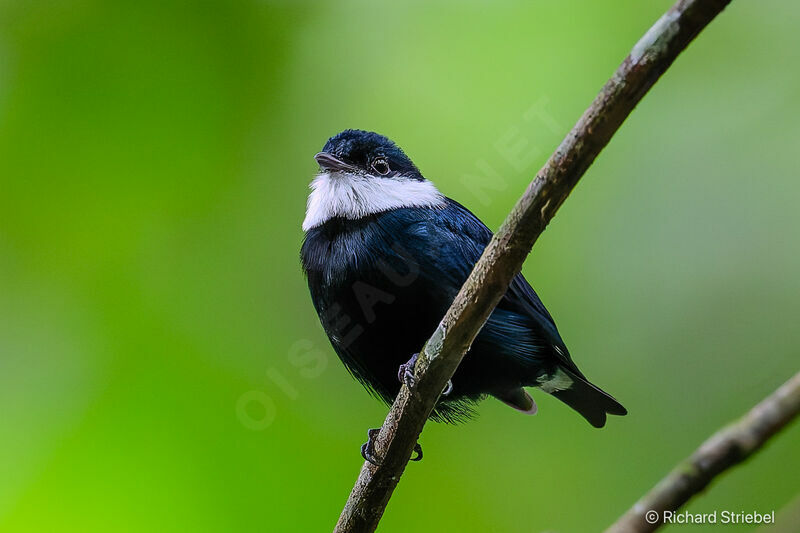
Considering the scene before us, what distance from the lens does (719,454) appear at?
1.42 meters

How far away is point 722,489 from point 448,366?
2122 mm

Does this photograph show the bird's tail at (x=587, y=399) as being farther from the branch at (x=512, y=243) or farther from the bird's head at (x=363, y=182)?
the branch at (x=512, y=243)

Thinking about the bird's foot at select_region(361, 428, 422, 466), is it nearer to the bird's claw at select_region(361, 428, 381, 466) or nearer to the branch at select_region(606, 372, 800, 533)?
the bird's claw at select_region(361, 428, 381, 466)

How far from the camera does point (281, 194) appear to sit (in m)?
4.82

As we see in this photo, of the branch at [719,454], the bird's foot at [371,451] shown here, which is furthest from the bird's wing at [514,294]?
the branch at [719,454]

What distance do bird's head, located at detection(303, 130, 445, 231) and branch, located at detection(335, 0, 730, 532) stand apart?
136 centimetres

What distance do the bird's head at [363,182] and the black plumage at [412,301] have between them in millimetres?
12

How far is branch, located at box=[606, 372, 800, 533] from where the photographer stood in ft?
4.52

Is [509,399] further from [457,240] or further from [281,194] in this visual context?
[281,194]

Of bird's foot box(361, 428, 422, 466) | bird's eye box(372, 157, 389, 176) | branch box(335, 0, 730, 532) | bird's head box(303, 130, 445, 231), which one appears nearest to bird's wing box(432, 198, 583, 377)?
bird's head box(303, 130, 445, 231)

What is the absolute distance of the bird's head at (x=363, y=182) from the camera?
157 inches

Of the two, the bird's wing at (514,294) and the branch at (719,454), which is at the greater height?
the branch at (719,454)

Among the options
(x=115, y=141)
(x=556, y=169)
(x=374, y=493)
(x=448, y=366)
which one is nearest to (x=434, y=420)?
(x=374, y=493)

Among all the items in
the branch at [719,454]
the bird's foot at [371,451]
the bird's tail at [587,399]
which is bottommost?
the bird's foot at [371,451]
